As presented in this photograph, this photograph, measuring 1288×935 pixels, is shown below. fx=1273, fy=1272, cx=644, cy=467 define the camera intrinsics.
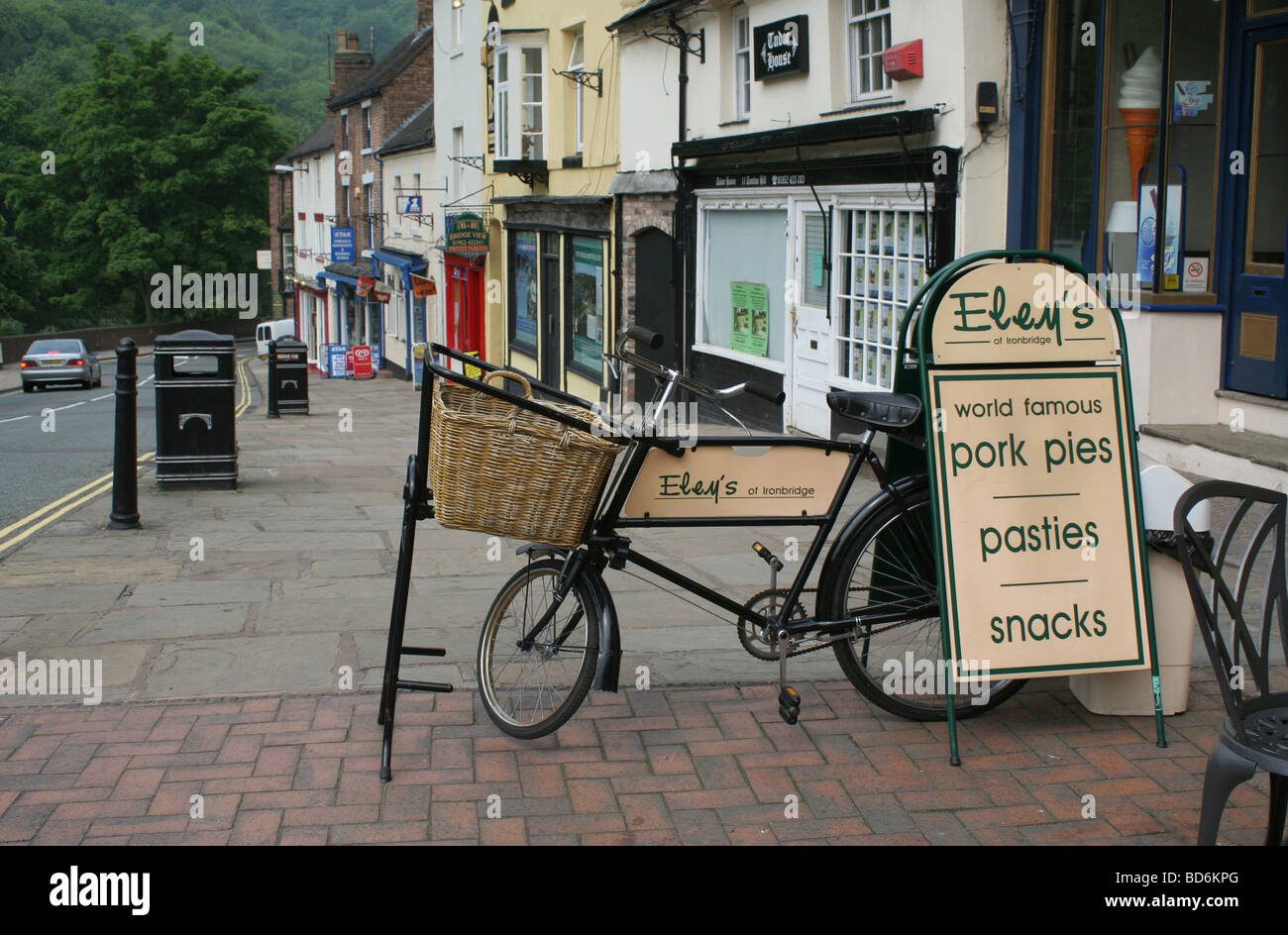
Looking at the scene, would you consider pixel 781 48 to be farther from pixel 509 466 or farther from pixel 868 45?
pixel 509 466

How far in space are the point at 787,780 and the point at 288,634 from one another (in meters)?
2.73

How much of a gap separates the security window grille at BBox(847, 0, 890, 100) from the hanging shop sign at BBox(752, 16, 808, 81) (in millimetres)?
684

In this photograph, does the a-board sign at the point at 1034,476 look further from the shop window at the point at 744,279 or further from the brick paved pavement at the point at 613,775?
the shop window at the point at 744,279

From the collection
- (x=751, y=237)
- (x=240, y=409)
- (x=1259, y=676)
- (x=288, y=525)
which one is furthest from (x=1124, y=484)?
(x=240, y=409)

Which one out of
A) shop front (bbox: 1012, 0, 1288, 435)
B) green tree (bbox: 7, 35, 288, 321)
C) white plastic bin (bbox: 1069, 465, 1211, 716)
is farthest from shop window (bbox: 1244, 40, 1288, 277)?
green tree (bbox: 7, 35, 288, 321)

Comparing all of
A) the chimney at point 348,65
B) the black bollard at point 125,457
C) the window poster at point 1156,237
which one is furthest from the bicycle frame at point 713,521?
the chimney at point 348,65

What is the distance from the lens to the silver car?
38.4m

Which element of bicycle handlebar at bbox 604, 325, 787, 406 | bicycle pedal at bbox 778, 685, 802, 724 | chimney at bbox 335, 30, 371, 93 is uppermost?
chimney at bbox 335, 30, 371, 93

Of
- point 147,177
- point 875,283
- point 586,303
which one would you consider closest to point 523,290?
point 586,303

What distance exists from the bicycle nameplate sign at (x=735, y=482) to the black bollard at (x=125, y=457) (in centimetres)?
532

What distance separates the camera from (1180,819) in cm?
384

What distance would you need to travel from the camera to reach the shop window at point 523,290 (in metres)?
24.0

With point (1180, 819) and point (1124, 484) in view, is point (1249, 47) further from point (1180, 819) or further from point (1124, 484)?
point (1180, 819)

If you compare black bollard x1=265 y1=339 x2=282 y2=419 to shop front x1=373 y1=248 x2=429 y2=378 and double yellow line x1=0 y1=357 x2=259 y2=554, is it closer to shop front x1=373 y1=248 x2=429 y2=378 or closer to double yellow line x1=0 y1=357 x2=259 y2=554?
shop front x1=373 y1=248 x2=429 y2=378
